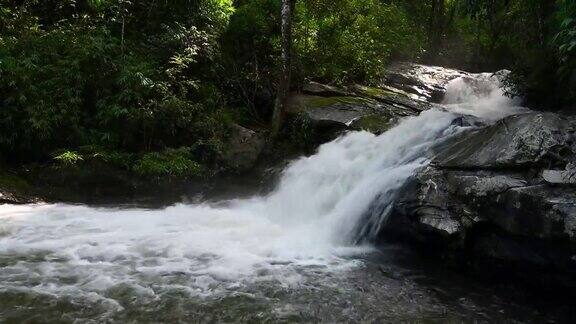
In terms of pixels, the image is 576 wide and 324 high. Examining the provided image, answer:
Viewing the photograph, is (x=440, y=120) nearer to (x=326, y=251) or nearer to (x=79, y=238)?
(x=326, y=251)

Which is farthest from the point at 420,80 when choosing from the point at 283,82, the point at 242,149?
the point at 242,149

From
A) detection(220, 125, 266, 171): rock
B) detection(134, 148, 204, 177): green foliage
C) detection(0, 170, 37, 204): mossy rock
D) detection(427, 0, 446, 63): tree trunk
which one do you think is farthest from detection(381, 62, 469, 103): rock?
detection(0, 170, 37, 204): mossy rock

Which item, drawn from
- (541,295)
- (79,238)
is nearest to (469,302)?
(541,295)

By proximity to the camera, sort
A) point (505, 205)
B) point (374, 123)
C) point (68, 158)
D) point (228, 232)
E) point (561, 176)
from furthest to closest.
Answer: point (374, 123), point (68, 158), point (228, 232), point (505, 205), point (561, 176)

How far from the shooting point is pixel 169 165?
9836 millimetres

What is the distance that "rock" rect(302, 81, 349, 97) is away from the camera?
1205 cm

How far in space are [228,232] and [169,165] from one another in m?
2.88

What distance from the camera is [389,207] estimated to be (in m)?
6.98

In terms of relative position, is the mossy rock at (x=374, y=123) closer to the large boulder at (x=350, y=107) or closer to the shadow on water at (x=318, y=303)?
the large boulder at (x=350, y=107)

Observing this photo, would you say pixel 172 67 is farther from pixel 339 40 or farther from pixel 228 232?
pixel 228 232

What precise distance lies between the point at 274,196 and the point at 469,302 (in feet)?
16.4

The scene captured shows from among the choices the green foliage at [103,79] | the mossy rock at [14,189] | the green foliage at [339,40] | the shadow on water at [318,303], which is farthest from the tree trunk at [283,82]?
the shadow on water at [318,303]

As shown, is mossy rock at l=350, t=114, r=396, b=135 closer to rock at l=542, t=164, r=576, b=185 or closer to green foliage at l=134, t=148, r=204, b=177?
green foliage at l=134, t=148, r=204, b=177

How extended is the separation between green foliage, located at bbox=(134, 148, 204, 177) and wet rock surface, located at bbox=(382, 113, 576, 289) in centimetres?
470
